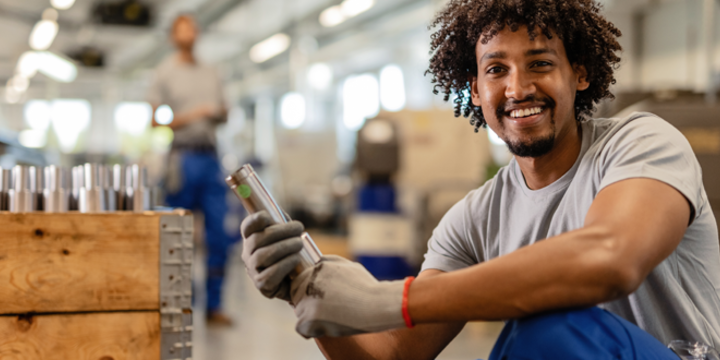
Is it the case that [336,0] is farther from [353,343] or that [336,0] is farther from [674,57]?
[353,343]

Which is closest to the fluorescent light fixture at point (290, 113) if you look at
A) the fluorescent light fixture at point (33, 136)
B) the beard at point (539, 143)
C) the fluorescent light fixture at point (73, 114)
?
the fluorescent light fixture at point (73, 114)

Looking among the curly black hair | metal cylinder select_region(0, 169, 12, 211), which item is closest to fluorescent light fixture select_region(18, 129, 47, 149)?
metal cylinder select_region(0, 169, 12, 211)

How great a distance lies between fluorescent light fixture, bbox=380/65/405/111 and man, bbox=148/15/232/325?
8593 mm

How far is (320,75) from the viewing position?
13766 millimetres

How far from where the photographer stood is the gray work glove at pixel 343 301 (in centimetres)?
93

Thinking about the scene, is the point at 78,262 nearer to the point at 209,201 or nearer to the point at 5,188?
the point at 5,188

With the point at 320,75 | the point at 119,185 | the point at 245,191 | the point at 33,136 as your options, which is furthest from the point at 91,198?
the point at 33,136

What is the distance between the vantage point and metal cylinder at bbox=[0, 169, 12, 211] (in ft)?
4.32

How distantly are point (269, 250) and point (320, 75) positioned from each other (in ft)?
42.8

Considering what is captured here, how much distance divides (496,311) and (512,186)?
47 centimetres

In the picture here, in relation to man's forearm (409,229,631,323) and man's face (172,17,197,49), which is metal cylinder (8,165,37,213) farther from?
man's face (172,17,197,49)

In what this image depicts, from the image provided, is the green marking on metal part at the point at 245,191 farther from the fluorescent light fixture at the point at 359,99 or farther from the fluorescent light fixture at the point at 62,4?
the fluorescent light fixture at the point at 359,99

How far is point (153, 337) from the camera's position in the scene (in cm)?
126

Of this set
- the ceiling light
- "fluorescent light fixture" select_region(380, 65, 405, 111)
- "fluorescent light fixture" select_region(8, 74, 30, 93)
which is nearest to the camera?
the ceiling light
